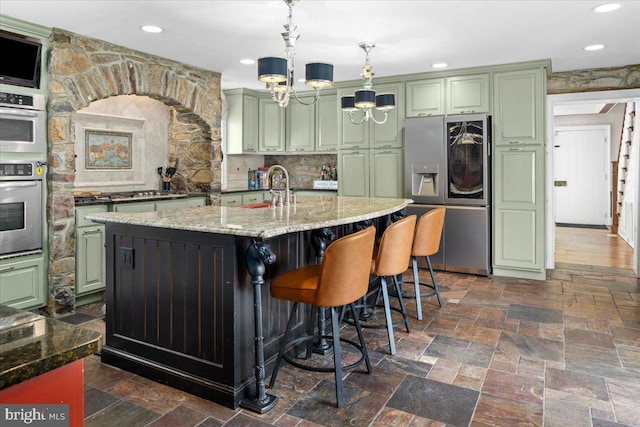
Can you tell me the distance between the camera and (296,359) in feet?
9.71

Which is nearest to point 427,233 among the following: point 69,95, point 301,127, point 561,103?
point 69,95

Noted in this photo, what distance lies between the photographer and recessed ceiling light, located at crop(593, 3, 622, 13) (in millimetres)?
3416

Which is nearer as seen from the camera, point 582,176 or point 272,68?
point 272,68

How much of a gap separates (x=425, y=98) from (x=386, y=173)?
1040 mm

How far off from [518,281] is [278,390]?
354 centimetres

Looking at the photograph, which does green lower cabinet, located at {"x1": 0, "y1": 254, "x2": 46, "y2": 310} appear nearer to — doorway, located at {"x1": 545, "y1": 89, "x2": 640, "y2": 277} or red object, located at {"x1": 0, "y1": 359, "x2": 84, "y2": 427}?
red object, located at {"x1": 0, "y1": 359, "x2": 84, "y2": 427}

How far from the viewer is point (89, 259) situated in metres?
4.21

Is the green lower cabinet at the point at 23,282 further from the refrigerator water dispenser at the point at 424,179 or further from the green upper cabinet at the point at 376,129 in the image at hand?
the refrigerator water dispenser at the point at 424,179

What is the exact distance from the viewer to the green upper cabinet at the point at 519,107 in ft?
16.4

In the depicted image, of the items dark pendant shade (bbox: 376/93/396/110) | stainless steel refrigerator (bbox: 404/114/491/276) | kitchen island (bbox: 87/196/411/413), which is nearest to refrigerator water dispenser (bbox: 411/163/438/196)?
stainless steel refrigerator (bbox: 404/114/491/276)

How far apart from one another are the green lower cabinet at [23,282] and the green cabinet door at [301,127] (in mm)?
3954

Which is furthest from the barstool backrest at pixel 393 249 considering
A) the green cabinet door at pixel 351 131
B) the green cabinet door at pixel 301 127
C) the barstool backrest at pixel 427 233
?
the green cabinet door at pixel 301 127

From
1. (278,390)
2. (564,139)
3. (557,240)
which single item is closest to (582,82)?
(557,240)

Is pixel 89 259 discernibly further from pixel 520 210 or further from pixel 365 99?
pixel 520 210
